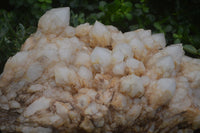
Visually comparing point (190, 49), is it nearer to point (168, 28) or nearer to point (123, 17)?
point (168, 28)

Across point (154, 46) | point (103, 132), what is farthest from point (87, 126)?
point (154, 46)

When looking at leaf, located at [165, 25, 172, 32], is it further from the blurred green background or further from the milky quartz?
the milky quartz

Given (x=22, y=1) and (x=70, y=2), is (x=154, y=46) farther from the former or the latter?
(x=22, y=1)

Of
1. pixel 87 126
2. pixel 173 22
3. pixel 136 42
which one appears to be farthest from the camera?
pixel 173 22

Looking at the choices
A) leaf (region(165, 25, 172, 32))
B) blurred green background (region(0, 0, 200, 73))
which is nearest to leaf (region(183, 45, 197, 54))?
blurred green background (region(0, 0, 200, 73))

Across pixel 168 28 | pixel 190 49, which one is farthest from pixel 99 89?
pixel 168 28
